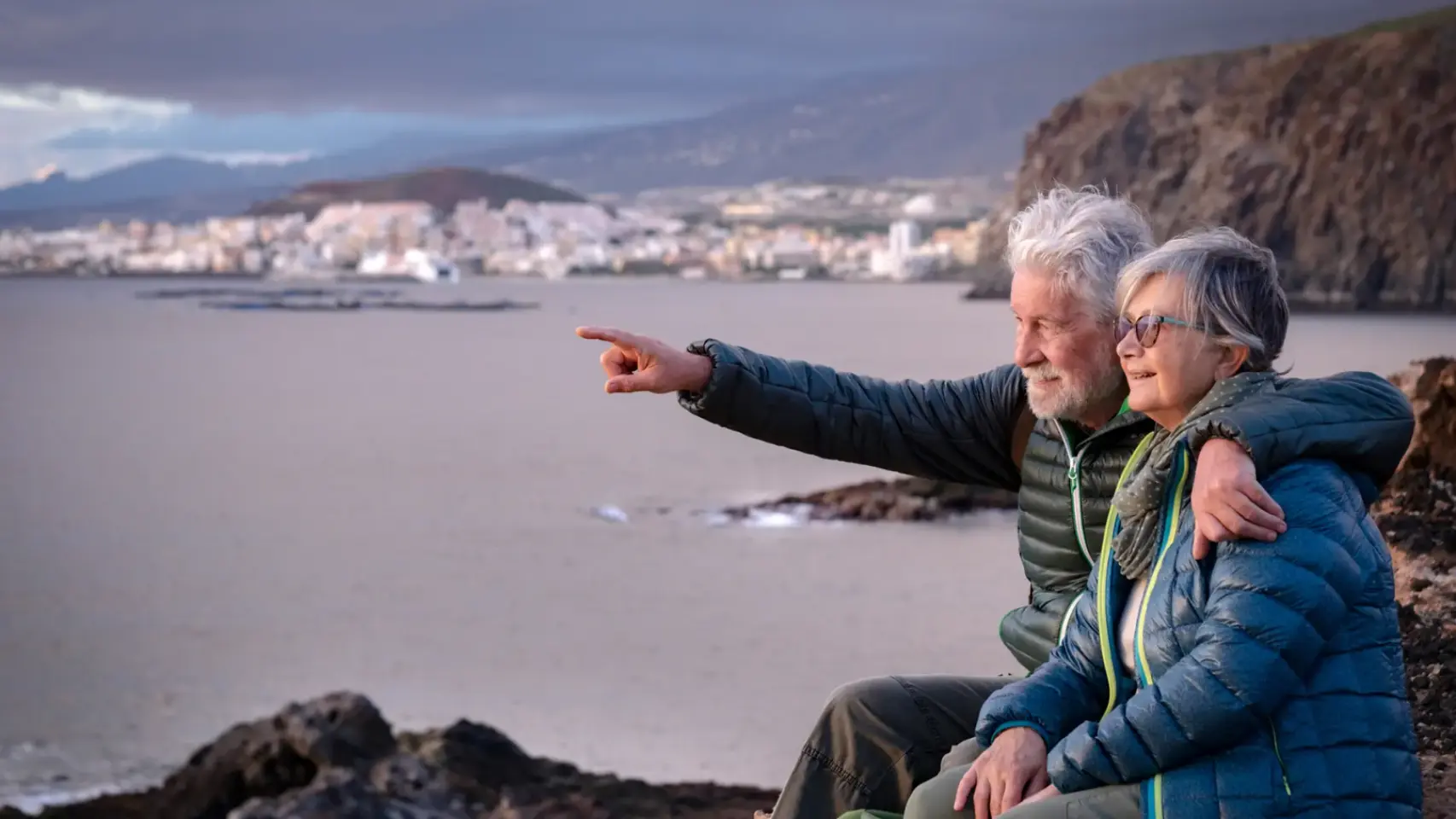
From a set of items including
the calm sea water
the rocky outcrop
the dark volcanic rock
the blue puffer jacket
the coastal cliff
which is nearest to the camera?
the blue puffer jacket

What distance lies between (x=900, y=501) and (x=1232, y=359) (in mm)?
7985

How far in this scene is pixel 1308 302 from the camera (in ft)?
58.9

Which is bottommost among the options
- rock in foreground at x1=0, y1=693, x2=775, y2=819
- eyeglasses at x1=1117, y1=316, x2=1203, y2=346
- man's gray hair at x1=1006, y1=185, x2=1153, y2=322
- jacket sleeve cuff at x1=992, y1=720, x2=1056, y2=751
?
rock in foreground at x1=0, y1=693, x2=775, y2=819

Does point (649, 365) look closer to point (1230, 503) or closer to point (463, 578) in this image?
point (1230, 503)

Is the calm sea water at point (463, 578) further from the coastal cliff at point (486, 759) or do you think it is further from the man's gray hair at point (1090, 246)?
the man's gray hair at point (1090, 246)

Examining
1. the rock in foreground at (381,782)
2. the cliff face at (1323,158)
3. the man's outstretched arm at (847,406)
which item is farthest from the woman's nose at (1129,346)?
the cliff face at (1323,158)

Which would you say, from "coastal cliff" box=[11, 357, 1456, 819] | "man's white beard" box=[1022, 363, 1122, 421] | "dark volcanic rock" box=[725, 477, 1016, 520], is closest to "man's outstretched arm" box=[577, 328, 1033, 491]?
"man's white beard" box=[1022, 363, 1122, 421]

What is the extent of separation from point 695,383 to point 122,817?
290cm

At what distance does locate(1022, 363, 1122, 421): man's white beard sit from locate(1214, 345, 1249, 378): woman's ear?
363 mm

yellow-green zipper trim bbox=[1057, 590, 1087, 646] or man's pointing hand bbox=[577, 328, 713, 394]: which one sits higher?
man's pointing hand bbox=[577, 328, 713, 394]

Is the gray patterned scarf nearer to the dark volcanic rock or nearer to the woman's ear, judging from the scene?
the woman's ear

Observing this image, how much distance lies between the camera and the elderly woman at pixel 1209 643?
138cm

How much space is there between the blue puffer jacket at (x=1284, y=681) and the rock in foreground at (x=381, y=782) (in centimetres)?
223

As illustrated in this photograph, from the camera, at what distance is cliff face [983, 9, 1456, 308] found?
17.4 metres
